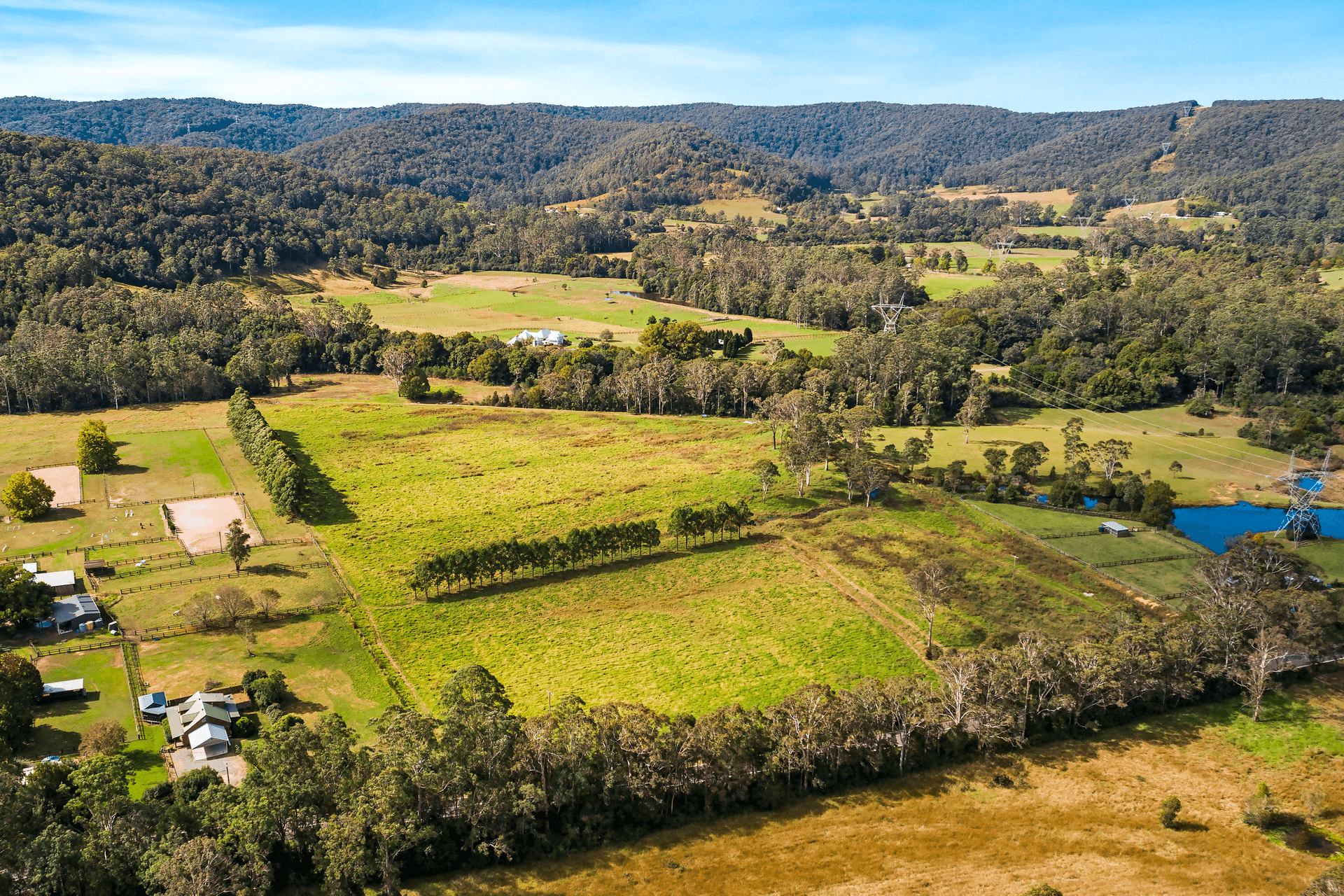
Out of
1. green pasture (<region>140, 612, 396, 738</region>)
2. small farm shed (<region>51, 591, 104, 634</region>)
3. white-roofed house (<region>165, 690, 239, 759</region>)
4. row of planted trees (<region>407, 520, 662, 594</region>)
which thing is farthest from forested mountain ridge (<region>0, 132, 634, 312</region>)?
white-roofed house (<region>165, 690, 239, 759</region>)

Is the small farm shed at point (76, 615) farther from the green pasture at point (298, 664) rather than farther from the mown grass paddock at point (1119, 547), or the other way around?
the mown grass paddock at point (1119, 547)

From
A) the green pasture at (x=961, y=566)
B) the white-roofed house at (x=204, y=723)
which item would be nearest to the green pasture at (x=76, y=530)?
the white-roofed house at (x=204, y=723)

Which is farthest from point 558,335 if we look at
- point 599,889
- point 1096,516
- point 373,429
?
point 599,889

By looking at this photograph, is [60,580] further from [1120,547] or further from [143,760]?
[1120,547]

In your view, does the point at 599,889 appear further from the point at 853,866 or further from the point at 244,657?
the point at 244,657

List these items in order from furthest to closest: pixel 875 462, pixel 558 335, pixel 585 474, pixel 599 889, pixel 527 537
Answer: pixel 558 335 → pixel 585 474 → pixel 875 462 → pixel 527 537 → pixel 599 889

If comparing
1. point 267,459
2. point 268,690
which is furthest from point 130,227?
point 268,690

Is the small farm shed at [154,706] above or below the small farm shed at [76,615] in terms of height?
below
